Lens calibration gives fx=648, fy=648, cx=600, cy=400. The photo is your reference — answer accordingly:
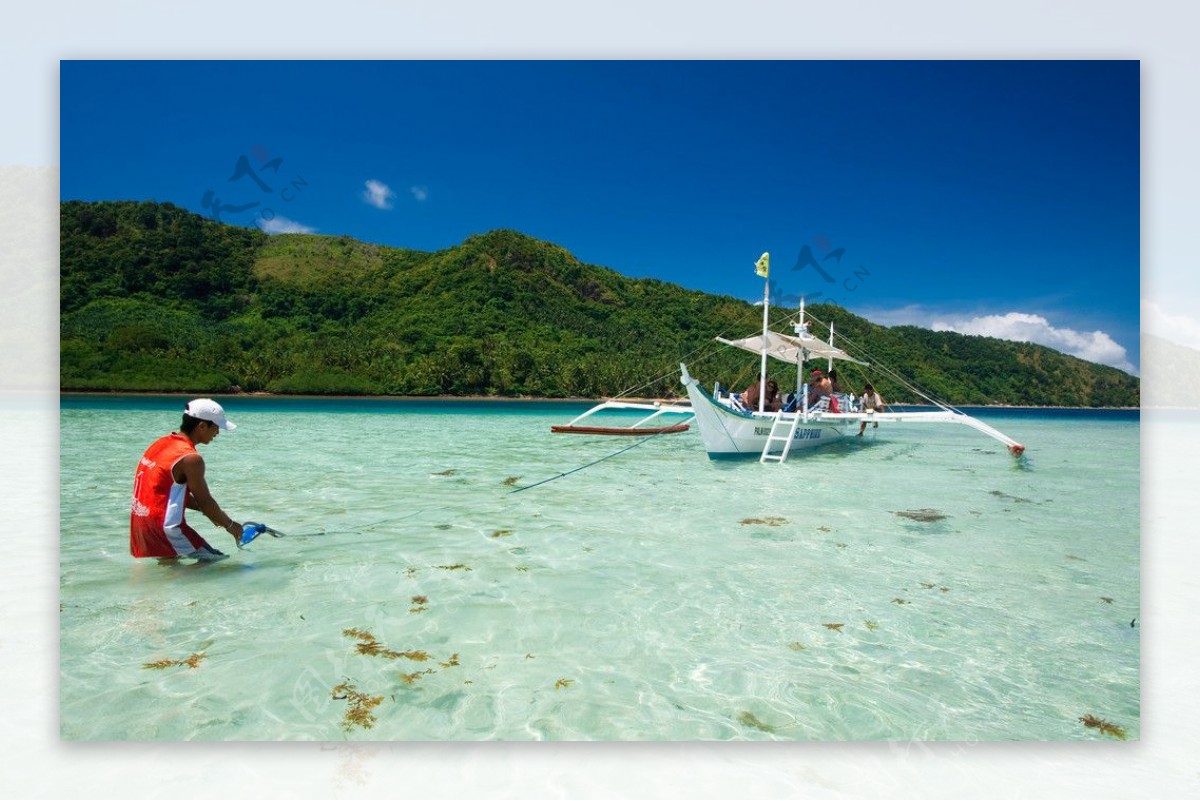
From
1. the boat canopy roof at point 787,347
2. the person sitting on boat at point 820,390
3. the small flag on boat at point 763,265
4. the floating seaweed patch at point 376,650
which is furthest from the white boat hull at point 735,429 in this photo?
the floating seaweed patch at point 376,650

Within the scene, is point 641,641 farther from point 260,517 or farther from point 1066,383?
point 1066,383

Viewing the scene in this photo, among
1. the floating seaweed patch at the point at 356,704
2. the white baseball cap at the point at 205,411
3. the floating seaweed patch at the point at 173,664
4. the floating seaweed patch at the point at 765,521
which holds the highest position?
the white baseball cap at the point at 205,411

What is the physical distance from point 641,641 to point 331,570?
2.43 m

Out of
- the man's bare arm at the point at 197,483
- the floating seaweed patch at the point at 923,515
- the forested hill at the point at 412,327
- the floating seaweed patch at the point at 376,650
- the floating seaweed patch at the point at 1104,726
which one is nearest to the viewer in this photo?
the floating seaweed patch at the point at 1104,726

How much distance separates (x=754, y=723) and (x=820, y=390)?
14.2 metres

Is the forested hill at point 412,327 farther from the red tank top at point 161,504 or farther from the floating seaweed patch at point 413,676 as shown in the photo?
the floating seaweed patch at point 413,676

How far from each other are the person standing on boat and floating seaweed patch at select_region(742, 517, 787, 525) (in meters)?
4.76

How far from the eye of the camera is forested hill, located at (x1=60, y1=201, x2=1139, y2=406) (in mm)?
18609

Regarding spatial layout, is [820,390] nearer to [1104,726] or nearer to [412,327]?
[1104,726]

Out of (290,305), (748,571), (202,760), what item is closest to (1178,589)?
(748,571)

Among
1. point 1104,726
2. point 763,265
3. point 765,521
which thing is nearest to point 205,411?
point 1104,726

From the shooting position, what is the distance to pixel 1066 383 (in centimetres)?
1205

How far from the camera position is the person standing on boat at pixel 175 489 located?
332cm

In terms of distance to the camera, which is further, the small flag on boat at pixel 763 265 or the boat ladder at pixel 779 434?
the boat ladder at pixel 779 434
